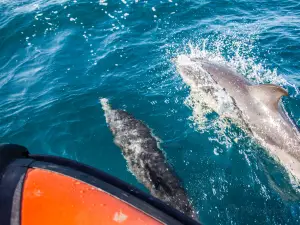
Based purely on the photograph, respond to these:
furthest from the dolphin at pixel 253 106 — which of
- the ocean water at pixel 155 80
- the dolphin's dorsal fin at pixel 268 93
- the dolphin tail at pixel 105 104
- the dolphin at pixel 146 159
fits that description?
the dolphin tail at pixel 105 104

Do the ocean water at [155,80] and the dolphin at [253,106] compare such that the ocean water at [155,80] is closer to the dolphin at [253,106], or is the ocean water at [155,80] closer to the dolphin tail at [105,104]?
the dolphin tail at [105,104]

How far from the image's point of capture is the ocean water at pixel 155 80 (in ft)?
20.2

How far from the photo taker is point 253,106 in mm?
7625

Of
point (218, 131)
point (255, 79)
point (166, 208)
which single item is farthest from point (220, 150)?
point (166, 208)

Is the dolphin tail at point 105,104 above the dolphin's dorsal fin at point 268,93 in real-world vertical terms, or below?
below

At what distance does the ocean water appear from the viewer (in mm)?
6148

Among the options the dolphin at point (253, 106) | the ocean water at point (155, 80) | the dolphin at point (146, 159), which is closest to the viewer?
the dolphin at point (146, 159)

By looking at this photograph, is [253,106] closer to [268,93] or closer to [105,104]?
[268,93]

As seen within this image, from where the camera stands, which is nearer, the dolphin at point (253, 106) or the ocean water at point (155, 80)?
the ocean water at point (155, 80)

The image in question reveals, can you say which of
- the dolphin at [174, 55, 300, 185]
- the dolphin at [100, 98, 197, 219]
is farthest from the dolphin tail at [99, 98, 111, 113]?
the dolphin at [174, 55, 300, 185]

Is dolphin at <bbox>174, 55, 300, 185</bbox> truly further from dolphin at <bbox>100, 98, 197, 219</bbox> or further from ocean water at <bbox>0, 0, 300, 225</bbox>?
dolphin at <bbox>100, 98, 197, 219</bbox>

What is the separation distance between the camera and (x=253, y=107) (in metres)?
7.62

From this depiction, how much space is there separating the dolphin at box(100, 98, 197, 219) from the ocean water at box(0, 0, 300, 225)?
204mm

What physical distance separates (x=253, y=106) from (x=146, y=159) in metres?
3.04
